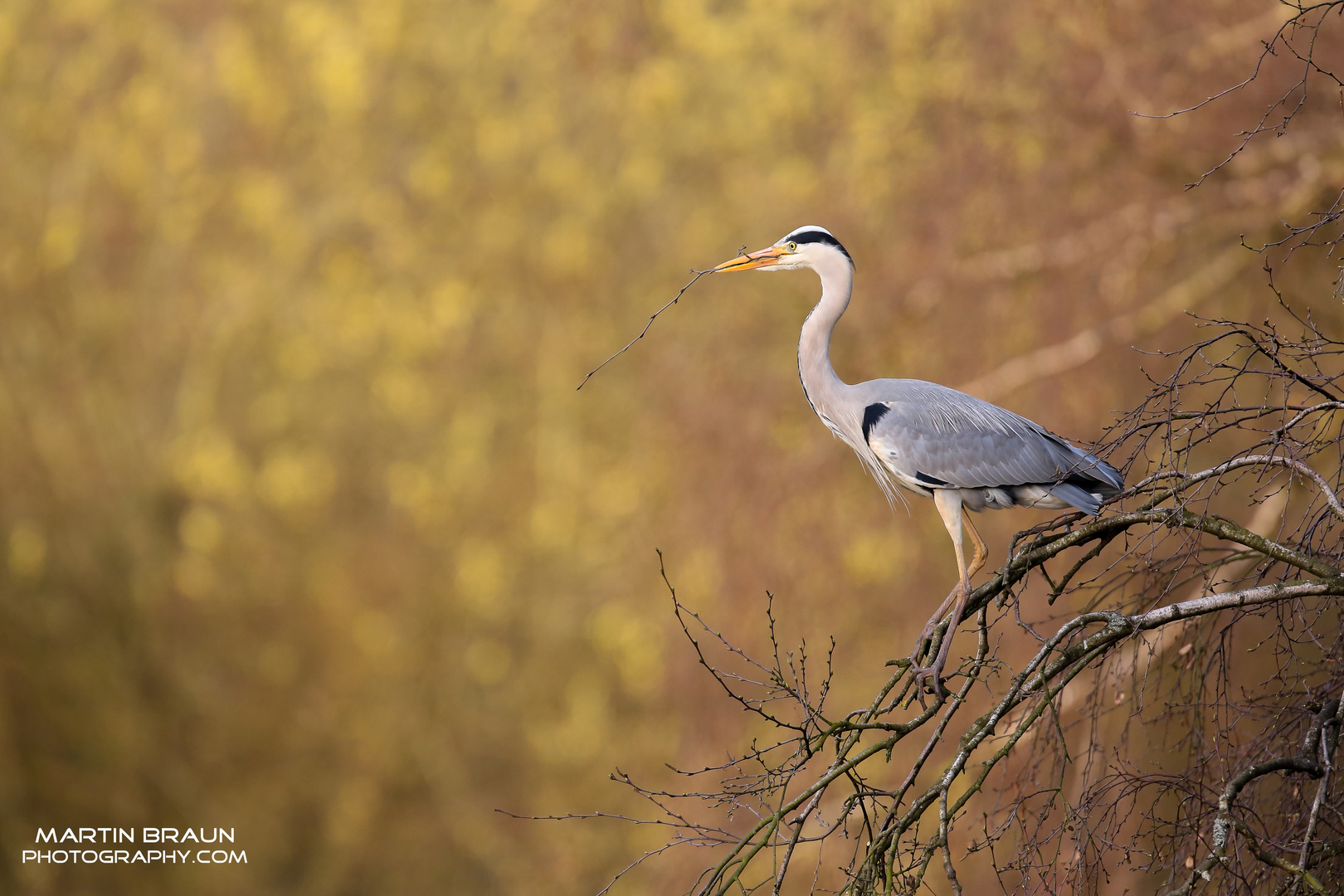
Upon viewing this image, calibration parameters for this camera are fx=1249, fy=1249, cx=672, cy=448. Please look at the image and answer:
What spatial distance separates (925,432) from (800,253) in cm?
76

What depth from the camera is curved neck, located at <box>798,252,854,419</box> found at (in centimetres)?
422

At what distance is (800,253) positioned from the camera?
14.2 ft

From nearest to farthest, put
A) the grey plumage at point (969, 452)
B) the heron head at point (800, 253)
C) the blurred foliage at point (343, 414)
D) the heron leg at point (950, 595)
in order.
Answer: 1. the heron leg at point (950, 595)
2. the grey plumage at point (969, 452)
3. the heron head at point (800, 253)
4. the blurred foliage at point (343, 414)

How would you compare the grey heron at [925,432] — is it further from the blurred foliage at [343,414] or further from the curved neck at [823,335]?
the blurred foliage at [343,414]

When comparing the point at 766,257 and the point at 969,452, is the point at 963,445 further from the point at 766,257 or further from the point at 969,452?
the point at 766,257

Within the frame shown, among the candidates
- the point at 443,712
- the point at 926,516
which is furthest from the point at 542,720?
the point at 926,516

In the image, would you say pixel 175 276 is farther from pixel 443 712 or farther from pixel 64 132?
pixel 443 712

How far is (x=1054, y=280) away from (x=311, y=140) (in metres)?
11.4

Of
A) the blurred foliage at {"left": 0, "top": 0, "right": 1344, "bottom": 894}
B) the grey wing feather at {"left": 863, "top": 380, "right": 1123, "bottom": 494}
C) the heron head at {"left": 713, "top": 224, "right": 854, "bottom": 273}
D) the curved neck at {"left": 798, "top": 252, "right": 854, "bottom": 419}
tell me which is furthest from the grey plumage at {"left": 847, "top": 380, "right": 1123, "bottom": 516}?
the blurred foliage at {"left": 0, "top": 0, "right": 1344, "bottom": 894}

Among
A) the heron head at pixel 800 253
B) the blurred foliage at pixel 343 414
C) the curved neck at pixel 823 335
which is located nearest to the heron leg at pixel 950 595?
the curved neck at pixel 823 335

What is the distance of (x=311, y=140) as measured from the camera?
1633cm

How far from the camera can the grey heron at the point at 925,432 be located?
4145 millimetres

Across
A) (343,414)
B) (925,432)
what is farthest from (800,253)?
(343,414)

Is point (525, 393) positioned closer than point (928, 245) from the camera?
No
